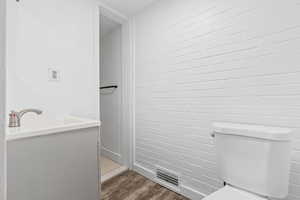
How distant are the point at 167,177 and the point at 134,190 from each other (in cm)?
39

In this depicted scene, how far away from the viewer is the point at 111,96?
255 centimetres

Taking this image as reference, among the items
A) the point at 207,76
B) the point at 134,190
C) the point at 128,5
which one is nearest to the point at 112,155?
the point at 134,190

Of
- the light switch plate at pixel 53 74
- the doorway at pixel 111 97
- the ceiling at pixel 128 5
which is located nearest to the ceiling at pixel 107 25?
the doorway at pixel 111 97

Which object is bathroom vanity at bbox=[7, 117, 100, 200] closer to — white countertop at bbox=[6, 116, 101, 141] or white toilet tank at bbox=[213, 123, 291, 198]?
white countertop at bbox=[6, 116, 101, 141]

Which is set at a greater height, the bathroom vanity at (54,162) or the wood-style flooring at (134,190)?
the bathroom vanity at (54,162)

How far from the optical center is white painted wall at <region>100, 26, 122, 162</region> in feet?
7.90

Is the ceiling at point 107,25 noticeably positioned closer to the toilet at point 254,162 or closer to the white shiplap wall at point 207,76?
the white shiplap wall at point 207,76

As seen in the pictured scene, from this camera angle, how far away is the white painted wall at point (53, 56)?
126cm

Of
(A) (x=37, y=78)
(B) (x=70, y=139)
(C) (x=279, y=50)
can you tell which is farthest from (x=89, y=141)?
(C) (x=279, y=50)

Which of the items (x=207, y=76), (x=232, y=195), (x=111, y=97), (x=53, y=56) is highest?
(x=53, y=56)

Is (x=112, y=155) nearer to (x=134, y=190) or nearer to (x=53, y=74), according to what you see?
(x=134, y=190)

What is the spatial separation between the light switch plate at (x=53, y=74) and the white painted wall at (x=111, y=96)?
97 cm

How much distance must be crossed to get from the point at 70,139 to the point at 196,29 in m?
1.44

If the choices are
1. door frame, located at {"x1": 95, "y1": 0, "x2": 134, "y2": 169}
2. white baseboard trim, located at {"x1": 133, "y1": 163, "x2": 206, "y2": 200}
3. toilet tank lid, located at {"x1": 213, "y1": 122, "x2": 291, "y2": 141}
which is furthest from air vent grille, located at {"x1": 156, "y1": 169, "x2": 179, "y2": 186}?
toilet tank lid, located at {"x1": 213, "y1": 122, "x2": 291, "y2": 141}
